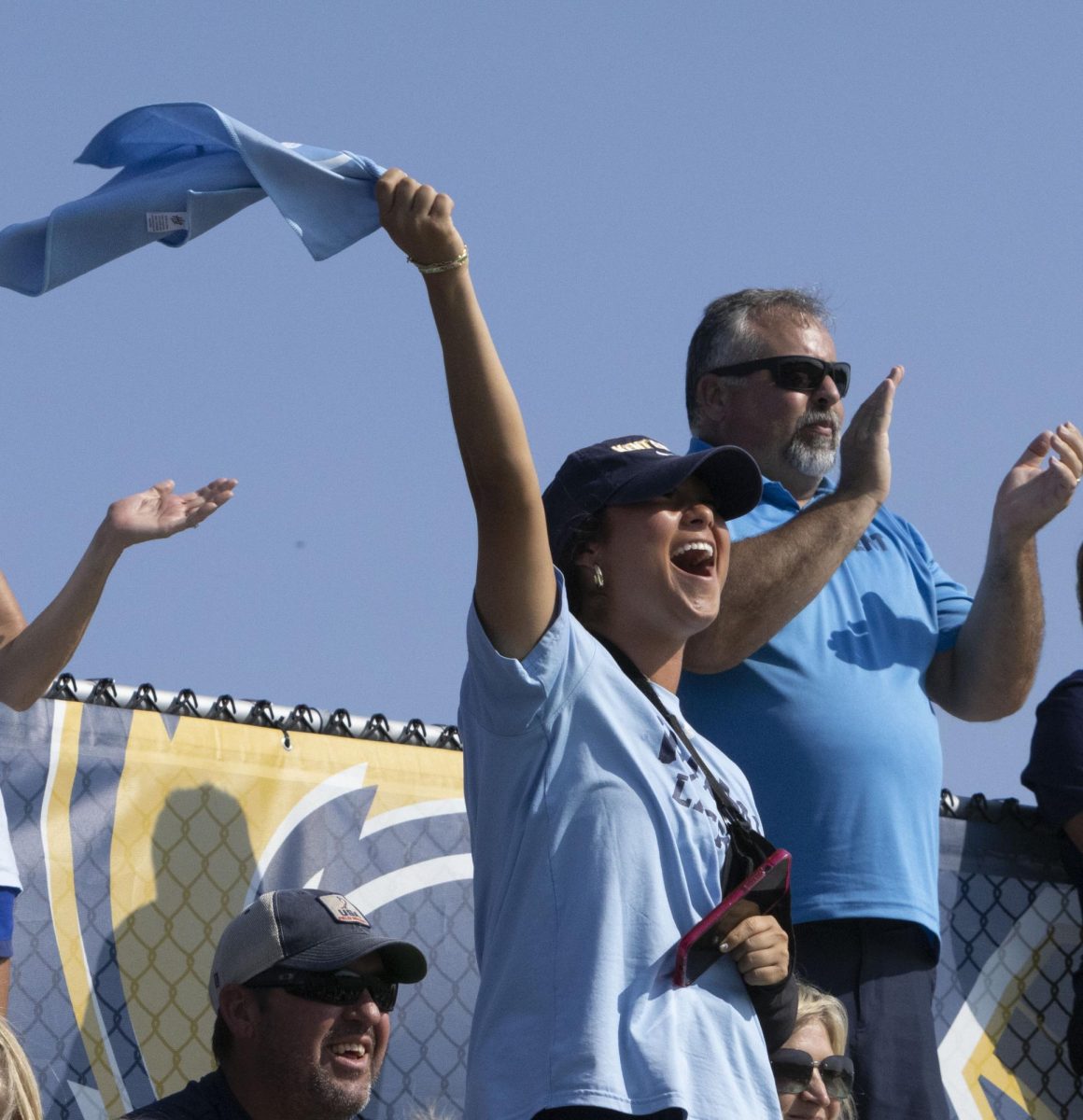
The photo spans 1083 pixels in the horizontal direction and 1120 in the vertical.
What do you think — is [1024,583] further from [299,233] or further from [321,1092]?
[299,233]

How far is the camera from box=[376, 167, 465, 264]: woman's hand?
8.34ft

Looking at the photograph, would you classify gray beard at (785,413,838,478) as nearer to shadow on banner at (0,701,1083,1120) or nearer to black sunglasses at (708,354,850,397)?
black sunglasses at (708,354,850,397)

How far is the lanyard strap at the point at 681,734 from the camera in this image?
2.68m

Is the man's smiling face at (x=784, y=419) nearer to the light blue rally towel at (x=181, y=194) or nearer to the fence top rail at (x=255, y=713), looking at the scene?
the fence top rail at (x=255, y=713)

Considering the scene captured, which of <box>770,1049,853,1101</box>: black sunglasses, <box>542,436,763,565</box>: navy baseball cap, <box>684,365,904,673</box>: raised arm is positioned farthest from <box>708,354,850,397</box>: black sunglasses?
<box>770,1049,853,1101</box>: black sunglasses

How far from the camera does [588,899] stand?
244 centimetres

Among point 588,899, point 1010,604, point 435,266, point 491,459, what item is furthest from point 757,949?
point 1010,604

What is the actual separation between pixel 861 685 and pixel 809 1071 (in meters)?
0.78

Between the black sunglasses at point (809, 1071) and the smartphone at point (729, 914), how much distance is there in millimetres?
1183

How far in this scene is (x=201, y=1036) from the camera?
4.11 meters

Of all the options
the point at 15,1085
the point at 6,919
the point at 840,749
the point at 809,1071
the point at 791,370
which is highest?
the point at 791,370

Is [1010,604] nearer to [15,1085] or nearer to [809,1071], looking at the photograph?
[809,1071]

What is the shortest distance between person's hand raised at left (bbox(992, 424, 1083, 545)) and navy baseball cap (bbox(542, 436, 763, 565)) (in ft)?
4.98

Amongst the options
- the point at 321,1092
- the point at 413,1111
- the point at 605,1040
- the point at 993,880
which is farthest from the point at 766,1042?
the point at 993,880
